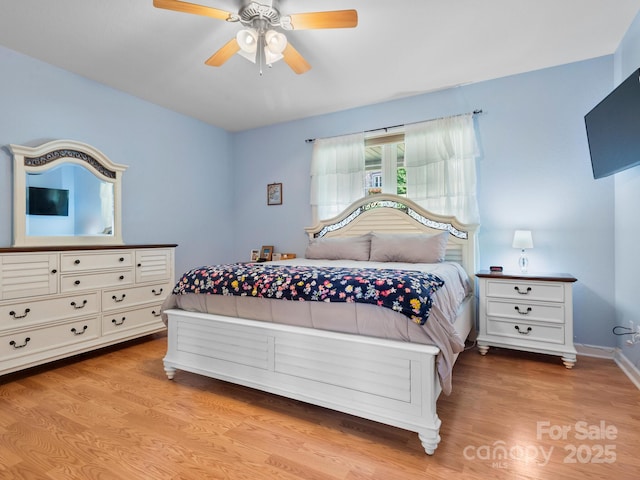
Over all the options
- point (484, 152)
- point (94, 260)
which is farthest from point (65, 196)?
point (484, 152)

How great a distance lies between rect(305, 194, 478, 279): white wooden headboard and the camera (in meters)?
3.28

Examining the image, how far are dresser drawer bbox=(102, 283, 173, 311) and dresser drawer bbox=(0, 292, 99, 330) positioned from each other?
0.10 meters

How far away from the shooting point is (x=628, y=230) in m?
2.57

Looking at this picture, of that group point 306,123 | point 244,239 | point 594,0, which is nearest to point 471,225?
point 594,0

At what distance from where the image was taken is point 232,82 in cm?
334

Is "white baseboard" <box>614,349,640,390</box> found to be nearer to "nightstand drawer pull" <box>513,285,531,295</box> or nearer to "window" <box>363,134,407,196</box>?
"nightstand drawer pull" <box>513,285,531,295</box>

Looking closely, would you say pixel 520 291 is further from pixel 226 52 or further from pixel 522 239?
pixel 226 52

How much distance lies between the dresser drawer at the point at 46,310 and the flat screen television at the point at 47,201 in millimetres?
797

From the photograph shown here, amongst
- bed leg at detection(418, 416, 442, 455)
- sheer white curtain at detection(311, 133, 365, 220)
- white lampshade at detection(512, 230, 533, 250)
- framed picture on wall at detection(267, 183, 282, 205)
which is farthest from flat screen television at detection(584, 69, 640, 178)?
framed picture on wall at detection(267, 183, 282, 205)

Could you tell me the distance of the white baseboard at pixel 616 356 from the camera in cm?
235

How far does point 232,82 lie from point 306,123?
4.18ft

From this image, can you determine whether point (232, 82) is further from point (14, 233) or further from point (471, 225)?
point (471, 225)

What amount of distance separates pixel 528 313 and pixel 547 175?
1315 millimetres

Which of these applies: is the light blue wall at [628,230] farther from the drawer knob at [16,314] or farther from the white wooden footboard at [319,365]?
the drawer knob at [16,314]
